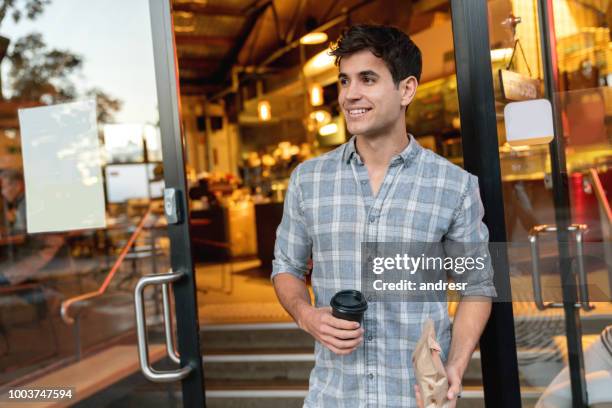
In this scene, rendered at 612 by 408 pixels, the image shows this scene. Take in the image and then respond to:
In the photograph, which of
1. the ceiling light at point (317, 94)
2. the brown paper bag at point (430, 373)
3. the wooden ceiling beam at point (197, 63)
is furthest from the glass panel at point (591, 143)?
the wooden ceiling beam at point (197, 63)

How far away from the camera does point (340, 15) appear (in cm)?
739

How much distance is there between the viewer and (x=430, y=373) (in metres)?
1.10

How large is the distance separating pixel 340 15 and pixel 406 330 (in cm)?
662

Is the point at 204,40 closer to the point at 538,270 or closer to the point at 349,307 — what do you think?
the point at 538,270

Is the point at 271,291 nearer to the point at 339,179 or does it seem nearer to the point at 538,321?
the point at 538,321

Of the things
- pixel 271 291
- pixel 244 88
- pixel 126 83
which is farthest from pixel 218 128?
pixel 126 83

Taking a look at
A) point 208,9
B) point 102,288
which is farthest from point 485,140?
point 208,9

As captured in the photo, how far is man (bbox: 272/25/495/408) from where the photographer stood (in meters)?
1.36

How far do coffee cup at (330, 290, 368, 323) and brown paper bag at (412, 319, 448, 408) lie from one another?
0.14 metres

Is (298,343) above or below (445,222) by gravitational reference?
below

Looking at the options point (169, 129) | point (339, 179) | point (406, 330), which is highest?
point (169, 129)

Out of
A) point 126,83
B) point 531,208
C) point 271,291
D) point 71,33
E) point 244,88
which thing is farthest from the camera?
point 244,88

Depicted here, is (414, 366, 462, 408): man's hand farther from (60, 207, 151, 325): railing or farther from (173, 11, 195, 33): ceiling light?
(173, 11, 195, 33): ceiling light

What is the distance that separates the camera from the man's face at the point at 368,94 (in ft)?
4.55
